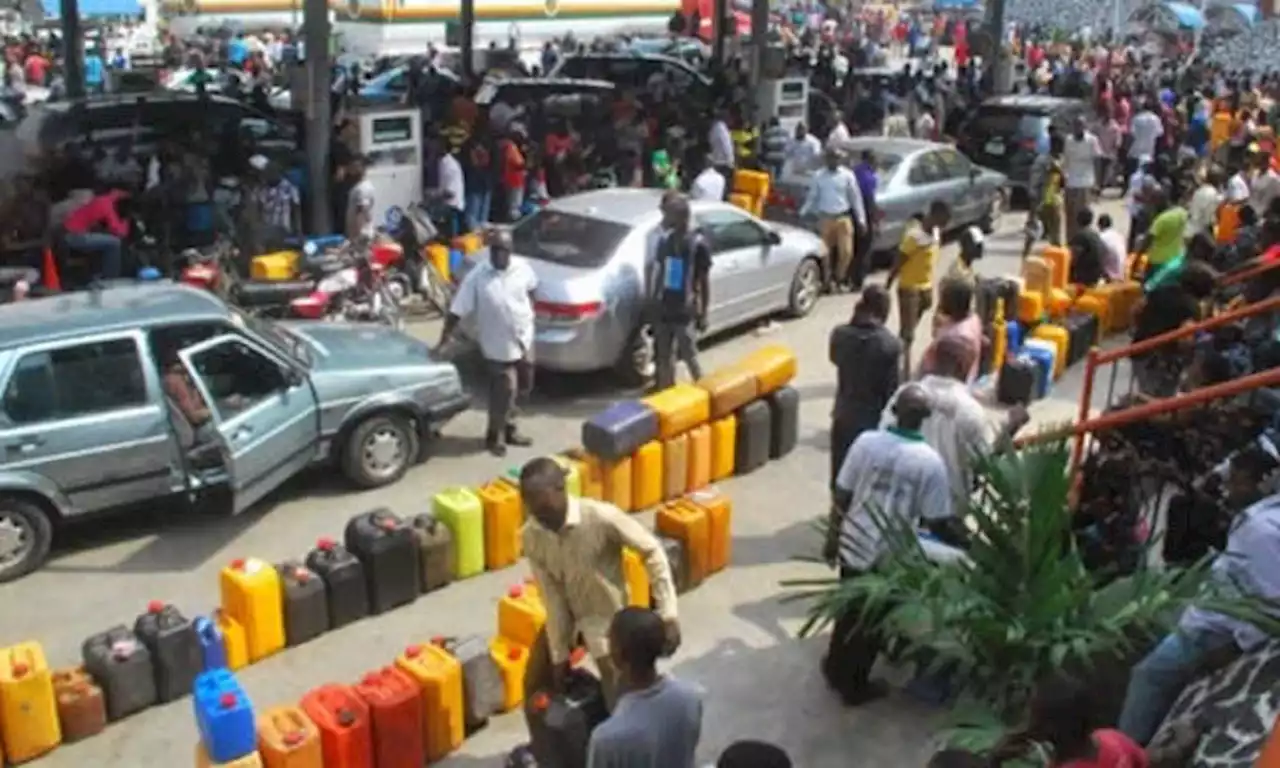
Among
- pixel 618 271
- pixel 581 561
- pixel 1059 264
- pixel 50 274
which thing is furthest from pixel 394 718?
pixel 1059 264

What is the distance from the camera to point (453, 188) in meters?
15.5

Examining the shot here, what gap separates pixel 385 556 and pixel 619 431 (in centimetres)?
175

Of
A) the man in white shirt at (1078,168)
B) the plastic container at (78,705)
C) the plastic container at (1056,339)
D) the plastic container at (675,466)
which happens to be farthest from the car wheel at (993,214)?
the plastic container at (78,705)

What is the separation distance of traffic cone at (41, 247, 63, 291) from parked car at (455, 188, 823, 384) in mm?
4146

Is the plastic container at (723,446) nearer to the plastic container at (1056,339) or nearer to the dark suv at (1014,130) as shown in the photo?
the plastic container at (1056,339)

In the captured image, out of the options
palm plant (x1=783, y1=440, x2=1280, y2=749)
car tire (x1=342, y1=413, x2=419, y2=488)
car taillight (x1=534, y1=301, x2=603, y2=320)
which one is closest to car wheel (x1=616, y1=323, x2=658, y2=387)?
car taillight (x1=534, y1=301, x2=603, y2=320)

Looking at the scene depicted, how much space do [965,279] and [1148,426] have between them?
2426 mm

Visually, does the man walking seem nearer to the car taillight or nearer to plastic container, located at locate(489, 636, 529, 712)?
the car taillight

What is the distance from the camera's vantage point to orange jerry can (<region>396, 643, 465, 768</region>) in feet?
20.8

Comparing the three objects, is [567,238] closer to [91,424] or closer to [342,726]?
[91,424]

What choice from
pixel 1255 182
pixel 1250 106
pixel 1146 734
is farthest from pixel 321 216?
pixel 1250 106

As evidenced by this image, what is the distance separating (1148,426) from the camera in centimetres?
768

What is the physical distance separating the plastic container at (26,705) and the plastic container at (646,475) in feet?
12.6

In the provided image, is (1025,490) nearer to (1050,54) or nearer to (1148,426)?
(1148,426)
